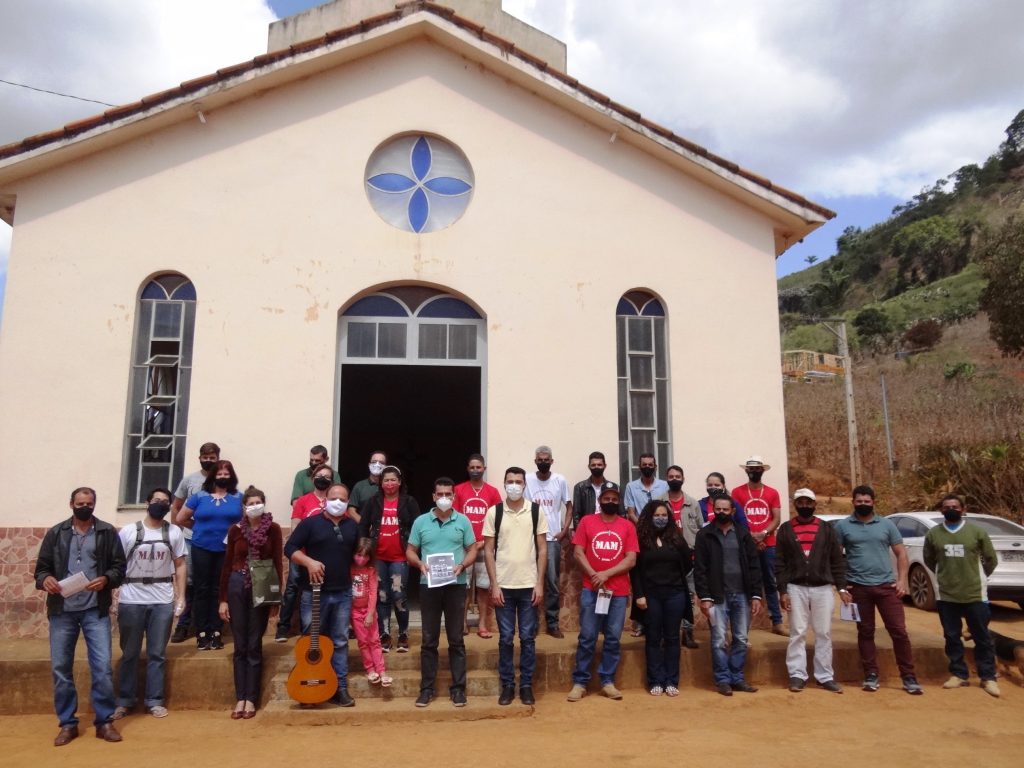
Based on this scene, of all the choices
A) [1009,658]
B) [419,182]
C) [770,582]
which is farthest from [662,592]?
[419,182]

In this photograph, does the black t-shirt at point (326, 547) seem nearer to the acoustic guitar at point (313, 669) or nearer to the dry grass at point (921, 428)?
the acoustic guitar at point (313, 669)

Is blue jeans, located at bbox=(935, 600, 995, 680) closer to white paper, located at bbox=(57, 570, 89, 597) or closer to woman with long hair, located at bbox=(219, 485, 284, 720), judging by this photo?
woman with long hair, located at bbox=(219, 485, 284, 720)

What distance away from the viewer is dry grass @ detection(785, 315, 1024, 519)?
18.7m

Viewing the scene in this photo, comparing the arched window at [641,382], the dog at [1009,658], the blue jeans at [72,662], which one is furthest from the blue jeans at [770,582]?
the blue jeans at [72,662]

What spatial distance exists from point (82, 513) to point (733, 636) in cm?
603

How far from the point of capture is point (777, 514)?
8.64 meters

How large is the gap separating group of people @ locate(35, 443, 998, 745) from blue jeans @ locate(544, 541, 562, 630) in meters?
0.03

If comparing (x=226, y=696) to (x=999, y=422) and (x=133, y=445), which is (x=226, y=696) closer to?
(x=133, y=445)

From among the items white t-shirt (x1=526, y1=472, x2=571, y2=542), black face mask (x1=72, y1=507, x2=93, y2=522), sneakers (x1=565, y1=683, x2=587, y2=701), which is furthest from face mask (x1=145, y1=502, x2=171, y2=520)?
sneakers (x1=565, y1=683, x2=587, y2=701)

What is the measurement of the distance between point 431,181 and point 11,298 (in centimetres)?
488

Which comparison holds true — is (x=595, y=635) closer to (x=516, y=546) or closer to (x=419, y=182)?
(x=516, y=546)

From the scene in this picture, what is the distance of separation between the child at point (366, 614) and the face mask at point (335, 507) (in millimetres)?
327

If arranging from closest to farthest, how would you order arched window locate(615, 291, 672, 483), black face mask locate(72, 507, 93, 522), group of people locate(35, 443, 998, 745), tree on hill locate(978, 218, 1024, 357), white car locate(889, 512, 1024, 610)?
black face mask locate(72, 507, 93, 522) < group of people locate(35, 443, 998, 745) < arched window locate(615, 291, 672, 483) < white car locate(889, 512, 1024, 610) < tree on hill locate(978, 218, 1024, 357)

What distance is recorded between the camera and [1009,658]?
329 inches
